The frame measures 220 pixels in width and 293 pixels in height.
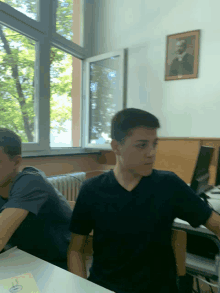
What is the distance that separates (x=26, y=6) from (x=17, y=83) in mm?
927

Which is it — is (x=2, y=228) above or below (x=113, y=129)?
below

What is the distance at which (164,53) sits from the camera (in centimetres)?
327

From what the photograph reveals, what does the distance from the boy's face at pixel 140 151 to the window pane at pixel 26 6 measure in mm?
2428

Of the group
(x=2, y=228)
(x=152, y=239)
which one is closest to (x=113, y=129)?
(x=152, y=239)

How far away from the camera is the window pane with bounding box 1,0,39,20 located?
2537mm

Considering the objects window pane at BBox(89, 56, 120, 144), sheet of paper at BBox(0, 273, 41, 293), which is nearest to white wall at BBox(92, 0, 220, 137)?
window pane at BBox(89, 56, 120, 144)

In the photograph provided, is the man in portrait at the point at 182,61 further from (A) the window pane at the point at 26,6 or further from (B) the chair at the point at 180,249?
(B) the chair at the point at 180,249

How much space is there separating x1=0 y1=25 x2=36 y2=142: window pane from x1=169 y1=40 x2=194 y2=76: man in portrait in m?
1.89

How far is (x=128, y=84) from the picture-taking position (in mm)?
3602

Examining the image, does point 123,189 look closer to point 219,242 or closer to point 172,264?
point 172,264

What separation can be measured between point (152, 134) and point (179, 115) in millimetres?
2394

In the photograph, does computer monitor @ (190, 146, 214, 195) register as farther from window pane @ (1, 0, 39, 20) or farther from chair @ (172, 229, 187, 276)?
window pane @ (1, 0, 39, 20)

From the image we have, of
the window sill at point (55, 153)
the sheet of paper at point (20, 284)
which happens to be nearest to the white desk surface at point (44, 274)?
the sheet of paper at point (20, 284)

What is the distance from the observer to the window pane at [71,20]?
3262 millimetres
